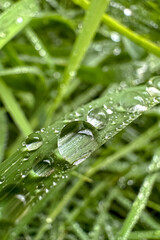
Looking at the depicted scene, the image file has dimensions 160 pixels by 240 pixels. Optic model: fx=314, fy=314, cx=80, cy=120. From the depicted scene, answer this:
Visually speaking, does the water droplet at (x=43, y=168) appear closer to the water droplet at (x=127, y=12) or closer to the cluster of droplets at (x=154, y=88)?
the cluster of droplets at (x=154, y=88)

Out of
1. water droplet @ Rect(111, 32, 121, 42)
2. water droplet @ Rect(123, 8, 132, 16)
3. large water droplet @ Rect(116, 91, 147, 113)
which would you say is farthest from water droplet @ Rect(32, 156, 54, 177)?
water droplet @ Rect(111, 32, 121, 42)

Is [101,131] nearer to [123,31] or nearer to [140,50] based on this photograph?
[123,31]

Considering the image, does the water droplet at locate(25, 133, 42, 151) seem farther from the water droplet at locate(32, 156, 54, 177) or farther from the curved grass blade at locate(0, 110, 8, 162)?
the curved grass blade at locate(0, 110, 8, 162)

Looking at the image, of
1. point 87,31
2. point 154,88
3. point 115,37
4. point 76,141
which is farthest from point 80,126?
point 115,37

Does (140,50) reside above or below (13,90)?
below

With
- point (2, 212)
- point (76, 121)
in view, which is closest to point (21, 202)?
point (2, 212)

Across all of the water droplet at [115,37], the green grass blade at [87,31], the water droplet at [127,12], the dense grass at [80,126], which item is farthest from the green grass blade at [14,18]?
the water droplet at [115,37]
